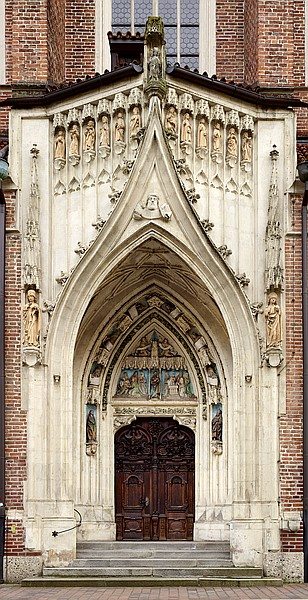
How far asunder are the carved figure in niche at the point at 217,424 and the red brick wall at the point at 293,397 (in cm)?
153

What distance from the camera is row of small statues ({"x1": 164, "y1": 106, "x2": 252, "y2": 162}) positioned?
56.2 ft

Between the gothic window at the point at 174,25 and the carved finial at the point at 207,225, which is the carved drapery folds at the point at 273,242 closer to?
the carved finial at the point at 207,225

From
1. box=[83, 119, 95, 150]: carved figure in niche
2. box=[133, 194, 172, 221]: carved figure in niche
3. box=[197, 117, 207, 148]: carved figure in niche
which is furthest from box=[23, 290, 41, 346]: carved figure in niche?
box=[197, 117, 207, 148]: carved figure in niche

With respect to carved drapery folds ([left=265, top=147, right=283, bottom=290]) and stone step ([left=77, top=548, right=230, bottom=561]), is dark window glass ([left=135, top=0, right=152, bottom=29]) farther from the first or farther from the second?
stone step ([left=77, top=548, right=230, bottom=561])

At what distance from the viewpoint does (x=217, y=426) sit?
59.2ft

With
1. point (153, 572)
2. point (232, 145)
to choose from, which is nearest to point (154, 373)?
point (153, 572)

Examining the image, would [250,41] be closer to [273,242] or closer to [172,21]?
[172,21]

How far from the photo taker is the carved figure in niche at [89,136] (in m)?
17.1

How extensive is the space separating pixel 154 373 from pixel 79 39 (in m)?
5.98

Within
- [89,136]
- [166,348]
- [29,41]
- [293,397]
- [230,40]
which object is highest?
[230,40]

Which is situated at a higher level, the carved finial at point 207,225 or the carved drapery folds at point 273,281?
the carved finial at point 207,225

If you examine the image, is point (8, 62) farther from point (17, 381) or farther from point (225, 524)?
point (225, 524)

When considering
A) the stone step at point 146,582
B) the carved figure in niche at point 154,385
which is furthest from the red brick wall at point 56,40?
the stone step at point 146,582

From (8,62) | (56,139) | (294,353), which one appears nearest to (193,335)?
(294,353)
